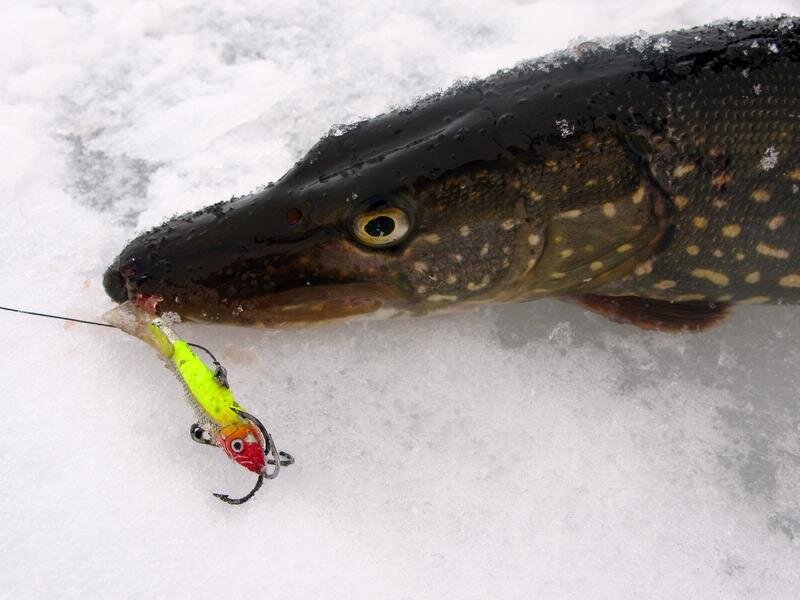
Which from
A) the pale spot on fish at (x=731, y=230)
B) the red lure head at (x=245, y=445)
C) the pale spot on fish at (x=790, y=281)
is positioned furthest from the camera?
the pale spot on fish at (x=790, y=281)

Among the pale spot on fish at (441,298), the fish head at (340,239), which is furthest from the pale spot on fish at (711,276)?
the pale spot on fish at (441,298)

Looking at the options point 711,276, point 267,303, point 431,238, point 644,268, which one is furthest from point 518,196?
point 267,303

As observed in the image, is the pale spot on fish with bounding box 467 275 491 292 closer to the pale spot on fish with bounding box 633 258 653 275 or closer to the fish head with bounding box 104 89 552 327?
the fish head with bounding box 104 89 552 327

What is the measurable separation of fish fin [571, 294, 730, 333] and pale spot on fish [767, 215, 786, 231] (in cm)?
35

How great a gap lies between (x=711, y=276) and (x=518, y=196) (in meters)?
0.71

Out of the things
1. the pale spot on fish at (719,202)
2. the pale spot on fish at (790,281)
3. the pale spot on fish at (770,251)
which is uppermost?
the pale spot on fish at (719,202)

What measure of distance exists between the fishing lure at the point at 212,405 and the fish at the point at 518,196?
0.08 m

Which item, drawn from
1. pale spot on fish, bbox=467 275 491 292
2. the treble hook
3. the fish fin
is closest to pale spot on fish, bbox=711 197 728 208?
the fish fin

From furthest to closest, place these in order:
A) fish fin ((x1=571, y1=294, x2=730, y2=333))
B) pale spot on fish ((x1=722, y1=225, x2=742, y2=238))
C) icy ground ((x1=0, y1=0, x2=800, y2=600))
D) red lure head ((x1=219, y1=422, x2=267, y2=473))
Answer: fish fin ((x1=571, y1=294, x2=730, y2=333))
pale spot on fish ((x1=722, y1=225, x2=742, y2=238))
icy ground ((x1=0, y1=0, x2=800, y2=600))
red lure head ((x1=219, y1=422, x2=267, y2=473))

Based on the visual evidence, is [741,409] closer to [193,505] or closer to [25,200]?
[193,505]

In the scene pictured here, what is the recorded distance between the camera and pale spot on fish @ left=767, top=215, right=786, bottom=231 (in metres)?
2.08

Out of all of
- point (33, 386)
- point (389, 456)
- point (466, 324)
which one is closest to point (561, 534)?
point (389, 456)

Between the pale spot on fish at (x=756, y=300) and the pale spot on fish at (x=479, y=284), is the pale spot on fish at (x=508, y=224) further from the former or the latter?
the pale spot on fish at (x=756, y=300)

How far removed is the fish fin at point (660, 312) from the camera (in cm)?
235
